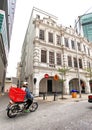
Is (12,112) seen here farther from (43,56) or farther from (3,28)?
(3,28)

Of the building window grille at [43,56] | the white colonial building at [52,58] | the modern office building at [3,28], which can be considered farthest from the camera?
the modern office building at [3,28]

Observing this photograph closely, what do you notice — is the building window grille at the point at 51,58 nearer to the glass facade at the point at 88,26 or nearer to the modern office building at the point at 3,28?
the modern office building at the point at 3,28

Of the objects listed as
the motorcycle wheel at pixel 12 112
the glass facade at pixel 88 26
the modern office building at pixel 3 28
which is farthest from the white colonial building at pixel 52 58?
the glass facade at pixel 88 26

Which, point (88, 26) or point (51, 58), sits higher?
point (88, 26)

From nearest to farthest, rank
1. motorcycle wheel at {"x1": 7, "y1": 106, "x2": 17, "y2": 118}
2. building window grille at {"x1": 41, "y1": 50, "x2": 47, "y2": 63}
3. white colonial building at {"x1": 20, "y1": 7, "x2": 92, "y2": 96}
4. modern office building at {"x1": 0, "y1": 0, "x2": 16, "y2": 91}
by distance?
motorcycle wheel at {"x1": 7, "y1": 106, "x2": 17, "y2": 118} → white colonial building at {"x1": 20, "y1": 7, "x2": 92, "y2": 96} → building window grille at {"x1": 41, "y1": 50, "x2": 47, "y2": 63} → modern office building at {"x1": 0, "y1": 0, "x2": 16, "y2": 91}

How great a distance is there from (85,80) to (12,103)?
1887cm

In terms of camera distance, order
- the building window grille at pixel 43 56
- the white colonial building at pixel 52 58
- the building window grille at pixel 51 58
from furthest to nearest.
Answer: the building window grille at pixel 51 58 → the building window grille at pixel 43 56 → the white colonial building at pixel 52 58

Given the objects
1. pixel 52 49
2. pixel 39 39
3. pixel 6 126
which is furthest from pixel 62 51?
pixel 6 126

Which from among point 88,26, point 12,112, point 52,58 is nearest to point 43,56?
point 52,58

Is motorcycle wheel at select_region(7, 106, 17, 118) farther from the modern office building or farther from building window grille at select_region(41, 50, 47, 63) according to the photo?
the modern office building

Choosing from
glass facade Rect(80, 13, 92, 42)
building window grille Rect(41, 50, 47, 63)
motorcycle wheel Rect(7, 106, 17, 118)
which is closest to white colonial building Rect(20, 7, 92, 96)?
building window grille Rect(41, 50, 47, 63)

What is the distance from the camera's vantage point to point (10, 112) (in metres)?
5.25

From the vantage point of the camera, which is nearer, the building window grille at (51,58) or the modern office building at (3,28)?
the building window grille at (51,58)

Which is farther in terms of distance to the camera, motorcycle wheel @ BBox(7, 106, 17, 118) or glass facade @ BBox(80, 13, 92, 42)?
glass facade @ BBox(80, 13, 92, 42)
